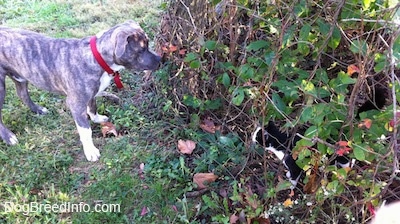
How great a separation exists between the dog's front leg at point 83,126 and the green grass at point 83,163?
63 millimetres

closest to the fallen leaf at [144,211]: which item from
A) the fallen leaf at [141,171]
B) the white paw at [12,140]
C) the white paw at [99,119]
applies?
the fallen leaf at [141,171]

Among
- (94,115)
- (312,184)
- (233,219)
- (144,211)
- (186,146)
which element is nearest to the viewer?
(312,184)

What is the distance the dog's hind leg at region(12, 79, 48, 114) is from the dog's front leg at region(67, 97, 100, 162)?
2.13ft

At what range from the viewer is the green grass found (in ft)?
9.25

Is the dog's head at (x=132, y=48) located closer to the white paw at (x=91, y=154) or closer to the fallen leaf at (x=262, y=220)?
the white paw at (x=91, y=154)

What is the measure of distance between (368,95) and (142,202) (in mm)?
1580

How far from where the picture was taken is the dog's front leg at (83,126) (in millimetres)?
3105

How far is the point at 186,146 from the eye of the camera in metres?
3.12

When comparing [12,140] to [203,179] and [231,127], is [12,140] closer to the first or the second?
[203,179]

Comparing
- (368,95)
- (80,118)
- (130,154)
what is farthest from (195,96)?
(368,95)

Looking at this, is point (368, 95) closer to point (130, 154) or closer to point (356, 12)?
point (356, 12)

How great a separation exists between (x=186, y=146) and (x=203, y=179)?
1.16ft

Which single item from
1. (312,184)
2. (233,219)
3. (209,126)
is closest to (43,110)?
(209,126)

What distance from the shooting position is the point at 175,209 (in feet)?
9.10
